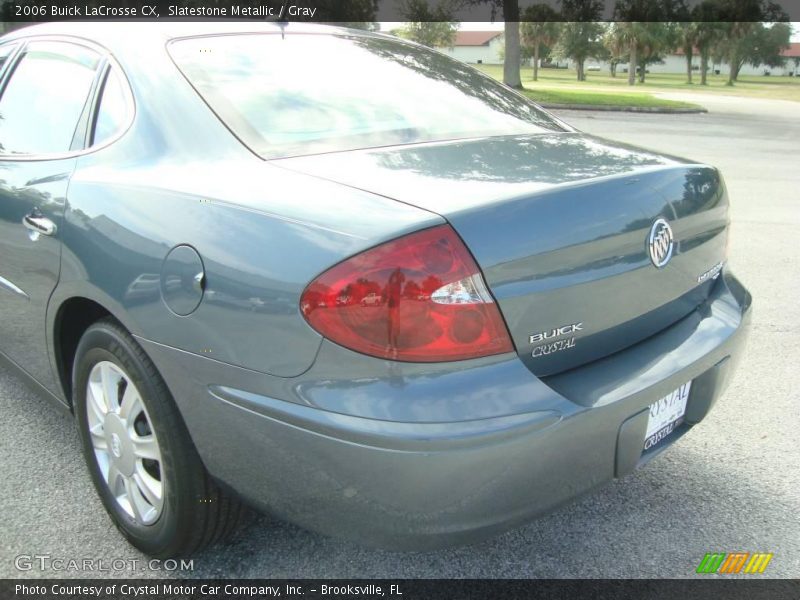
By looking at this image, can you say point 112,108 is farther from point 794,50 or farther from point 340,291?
point 794,50

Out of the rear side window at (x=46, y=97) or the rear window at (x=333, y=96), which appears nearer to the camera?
the rear window at (x=333, y=96)

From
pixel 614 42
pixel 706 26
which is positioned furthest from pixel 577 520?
pixel 706 26

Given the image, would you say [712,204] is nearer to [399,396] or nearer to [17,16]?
[399,396]

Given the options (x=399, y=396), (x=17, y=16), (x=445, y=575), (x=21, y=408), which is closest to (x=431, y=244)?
(x=399, y=396)

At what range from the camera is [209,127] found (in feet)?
6.90

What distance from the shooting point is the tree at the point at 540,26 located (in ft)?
180

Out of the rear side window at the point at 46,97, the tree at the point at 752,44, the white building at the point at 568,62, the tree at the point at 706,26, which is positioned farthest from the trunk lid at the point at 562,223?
the white building at the point at 568,62

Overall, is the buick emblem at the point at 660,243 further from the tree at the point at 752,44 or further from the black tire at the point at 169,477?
the tree at the point at 752,44

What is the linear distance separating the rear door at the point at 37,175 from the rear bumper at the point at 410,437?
0.70 m

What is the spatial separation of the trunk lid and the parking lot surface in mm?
562

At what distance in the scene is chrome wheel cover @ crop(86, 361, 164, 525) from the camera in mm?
2148

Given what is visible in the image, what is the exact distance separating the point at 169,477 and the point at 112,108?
1.20 m

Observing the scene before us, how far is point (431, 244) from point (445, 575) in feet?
3.60

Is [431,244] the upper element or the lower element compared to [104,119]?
lower
